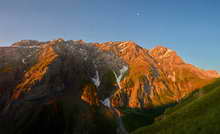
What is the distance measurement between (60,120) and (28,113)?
1372 inches

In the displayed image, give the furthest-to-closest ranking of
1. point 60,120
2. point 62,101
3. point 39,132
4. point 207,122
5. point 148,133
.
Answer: point 62,101 < point 60,120 < point 39,132 < point 148,133 < point 207,122

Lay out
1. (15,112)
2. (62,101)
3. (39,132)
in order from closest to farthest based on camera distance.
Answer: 1. (39,132)
2. (15,112)
3. (62,101)

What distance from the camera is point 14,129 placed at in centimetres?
16400

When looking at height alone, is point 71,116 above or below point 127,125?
above

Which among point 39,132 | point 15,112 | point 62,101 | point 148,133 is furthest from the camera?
point 62,101

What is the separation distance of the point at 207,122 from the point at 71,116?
496ft

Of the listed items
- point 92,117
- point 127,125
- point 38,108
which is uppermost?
point 38,108

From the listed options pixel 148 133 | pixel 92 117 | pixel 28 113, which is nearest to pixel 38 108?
pixel 28 113

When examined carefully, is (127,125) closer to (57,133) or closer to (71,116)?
(71,116)

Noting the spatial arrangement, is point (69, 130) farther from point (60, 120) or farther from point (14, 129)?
point (14, 129)

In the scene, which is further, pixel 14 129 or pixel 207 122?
pixel 14 129

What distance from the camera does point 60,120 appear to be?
565ft

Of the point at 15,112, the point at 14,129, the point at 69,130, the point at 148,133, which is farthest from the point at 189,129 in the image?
the point at 15,112

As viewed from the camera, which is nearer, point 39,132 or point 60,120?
point 39,132
